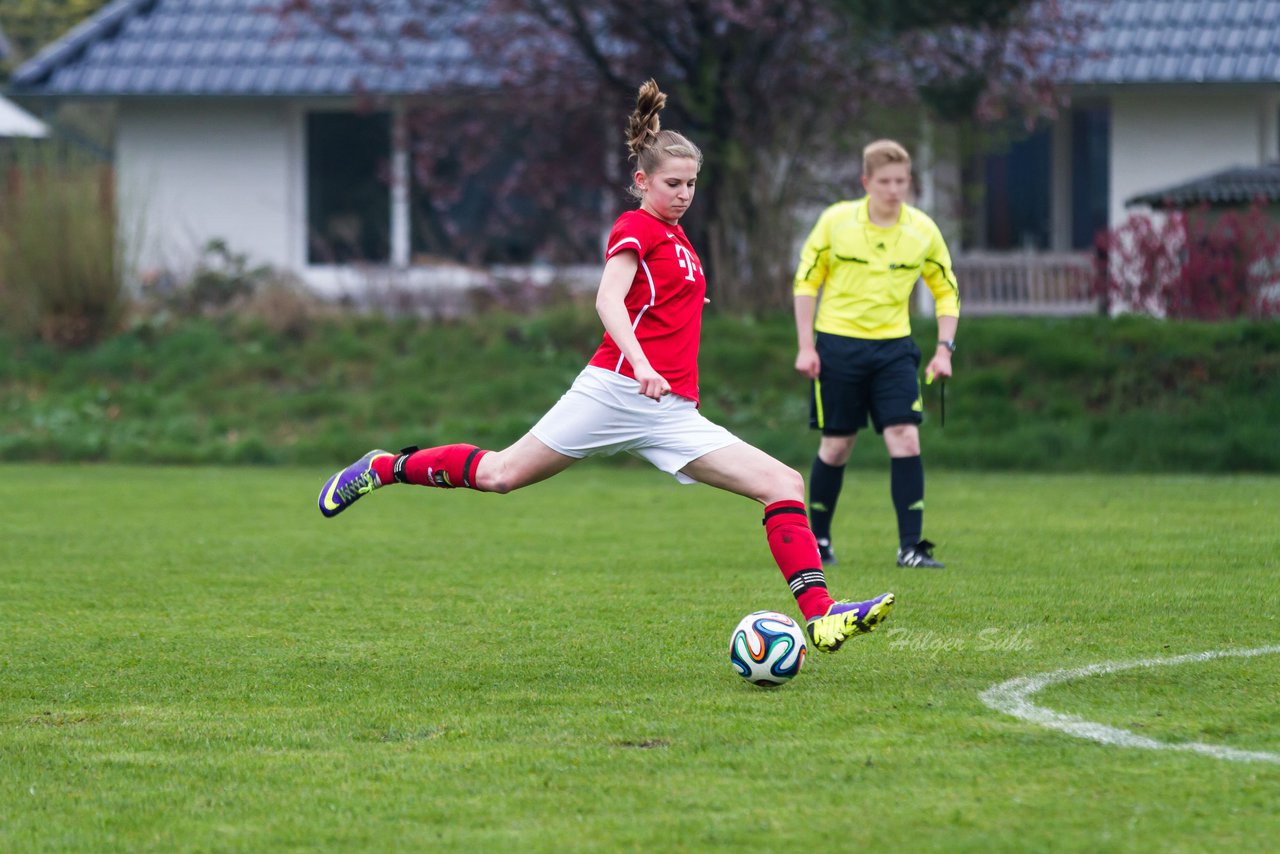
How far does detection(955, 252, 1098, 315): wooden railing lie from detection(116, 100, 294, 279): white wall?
8.81 meters

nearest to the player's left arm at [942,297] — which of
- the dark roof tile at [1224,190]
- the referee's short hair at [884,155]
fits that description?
the referee's short hair at [884,155]

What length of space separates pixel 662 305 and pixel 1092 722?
1.96 metres

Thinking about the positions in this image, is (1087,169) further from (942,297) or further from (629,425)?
(629,425)

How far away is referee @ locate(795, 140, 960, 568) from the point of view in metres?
8.27

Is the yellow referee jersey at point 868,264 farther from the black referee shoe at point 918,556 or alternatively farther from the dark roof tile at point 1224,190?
the dark roof tile at point 1224,190

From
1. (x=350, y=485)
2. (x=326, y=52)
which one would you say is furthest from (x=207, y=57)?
(x=350, y=485)

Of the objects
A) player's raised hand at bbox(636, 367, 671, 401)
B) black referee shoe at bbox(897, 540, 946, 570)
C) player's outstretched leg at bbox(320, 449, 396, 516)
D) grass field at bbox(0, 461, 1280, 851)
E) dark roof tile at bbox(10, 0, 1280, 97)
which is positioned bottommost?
grass field at bbox(0, 461, 1280, 851)

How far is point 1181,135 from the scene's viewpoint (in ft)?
71.1

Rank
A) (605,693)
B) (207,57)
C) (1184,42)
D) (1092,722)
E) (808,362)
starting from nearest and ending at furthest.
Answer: (1092,722), (605,693), (808,362), (1184,42), (207,57)

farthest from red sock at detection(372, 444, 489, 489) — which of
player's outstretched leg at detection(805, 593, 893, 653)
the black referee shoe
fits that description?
the black referee shoe

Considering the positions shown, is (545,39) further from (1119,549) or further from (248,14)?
(1119,549)

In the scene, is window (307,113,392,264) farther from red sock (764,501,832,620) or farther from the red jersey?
red sock (764,501,832,620)

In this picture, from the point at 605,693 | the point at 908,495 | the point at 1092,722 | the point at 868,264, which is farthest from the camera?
the point at 908,495

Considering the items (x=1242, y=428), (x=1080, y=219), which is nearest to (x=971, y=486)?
(x=1242, y=428)
